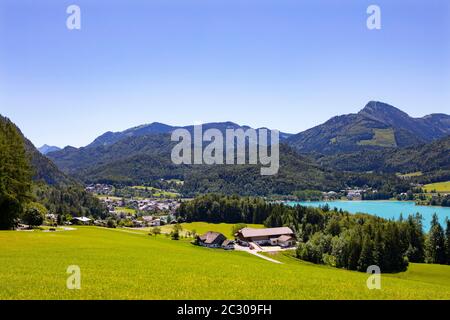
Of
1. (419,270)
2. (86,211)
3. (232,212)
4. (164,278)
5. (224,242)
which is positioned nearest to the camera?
(164,278)

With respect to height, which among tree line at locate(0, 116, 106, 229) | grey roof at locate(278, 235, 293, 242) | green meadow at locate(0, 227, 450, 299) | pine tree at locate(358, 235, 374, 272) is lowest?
grey roof at locate(278, 235, 293, 242)

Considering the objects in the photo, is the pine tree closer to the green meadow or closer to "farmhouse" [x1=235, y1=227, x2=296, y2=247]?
"farmhouse" [x1=235, y1=227, x2=296, y2=247]

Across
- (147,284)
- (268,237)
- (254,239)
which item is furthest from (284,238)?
(147,284)

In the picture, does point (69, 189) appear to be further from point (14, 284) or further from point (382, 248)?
point (14, 284)

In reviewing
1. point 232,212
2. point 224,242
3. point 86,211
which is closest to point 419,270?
point 224,242

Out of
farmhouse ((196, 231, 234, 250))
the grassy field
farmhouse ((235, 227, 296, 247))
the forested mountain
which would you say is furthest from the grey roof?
the forested mountain

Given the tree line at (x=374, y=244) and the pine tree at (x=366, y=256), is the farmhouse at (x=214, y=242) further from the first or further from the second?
the pine tree at (x=366, y=256)
